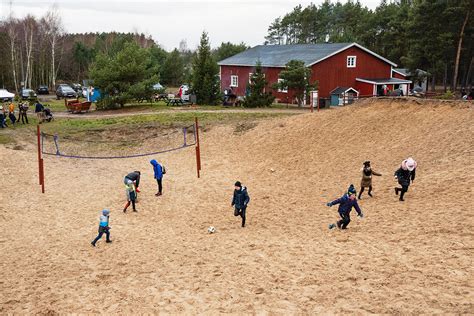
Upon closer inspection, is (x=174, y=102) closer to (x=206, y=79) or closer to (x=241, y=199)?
(x=206, y=79)

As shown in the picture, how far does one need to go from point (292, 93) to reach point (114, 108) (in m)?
15.1

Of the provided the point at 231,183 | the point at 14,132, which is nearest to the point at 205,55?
the point at 14,132

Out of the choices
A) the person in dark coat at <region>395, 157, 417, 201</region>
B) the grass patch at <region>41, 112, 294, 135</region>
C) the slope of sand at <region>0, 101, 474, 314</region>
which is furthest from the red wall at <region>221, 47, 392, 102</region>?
the person in dark coat at <region>395, 157, 417, 201</region>

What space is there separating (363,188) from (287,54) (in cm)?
3225

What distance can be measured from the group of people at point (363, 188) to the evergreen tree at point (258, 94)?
71.1 feet

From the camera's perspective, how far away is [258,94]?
123 ft

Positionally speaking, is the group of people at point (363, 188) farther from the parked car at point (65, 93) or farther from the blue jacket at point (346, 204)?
the parked car at point (65, 93)

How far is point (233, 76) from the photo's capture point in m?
49.6

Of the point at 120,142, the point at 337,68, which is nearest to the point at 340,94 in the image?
the point at 337,68

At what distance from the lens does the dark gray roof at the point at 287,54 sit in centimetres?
4234

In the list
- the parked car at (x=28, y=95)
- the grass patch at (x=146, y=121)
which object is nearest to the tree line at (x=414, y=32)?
the grass patch at (x=146, y=121)

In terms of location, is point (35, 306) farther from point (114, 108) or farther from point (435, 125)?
point (114, 108)

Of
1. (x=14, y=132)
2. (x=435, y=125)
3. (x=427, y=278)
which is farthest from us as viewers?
(x=14, y=132)

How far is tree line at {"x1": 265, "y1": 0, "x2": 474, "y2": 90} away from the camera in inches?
1704
